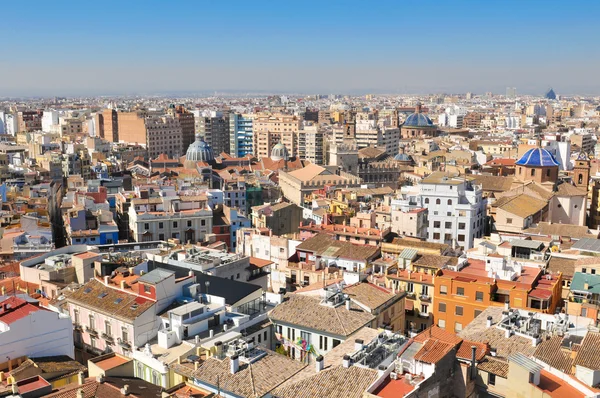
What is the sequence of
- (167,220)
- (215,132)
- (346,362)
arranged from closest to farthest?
(346,362), (167,220), (215,132)

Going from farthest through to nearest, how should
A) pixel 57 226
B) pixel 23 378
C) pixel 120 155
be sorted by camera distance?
pixel 120 155, pixel 57 226, pixel 23 378

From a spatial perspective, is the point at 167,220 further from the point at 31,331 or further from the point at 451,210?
the point at 31,331

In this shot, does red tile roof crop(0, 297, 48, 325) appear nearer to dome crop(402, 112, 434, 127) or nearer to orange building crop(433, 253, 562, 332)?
orange building crop(433, 253, 562, 332)

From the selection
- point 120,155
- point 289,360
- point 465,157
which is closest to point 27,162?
point 120,155

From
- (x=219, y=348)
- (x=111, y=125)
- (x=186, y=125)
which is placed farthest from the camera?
(x=111, y=125)

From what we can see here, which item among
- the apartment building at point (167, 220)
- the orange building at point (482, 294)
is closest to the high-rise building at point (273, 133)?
the apartment building at point (167, 220)

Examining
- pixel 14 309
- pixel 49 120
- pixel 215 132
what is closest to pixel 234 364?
pixel 14 309

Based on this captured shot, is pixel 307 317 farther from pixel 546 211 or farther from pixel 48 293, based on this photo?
pixel 546 211
